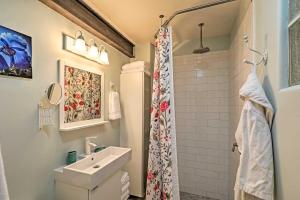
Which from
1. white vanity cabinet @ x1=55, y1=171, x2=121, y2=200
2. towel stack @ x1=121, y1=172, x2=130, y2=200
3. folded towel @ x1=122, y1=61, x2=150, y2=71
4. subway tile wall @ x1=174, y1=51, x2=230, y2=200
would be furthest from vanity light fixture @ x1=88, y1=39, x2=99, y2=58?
towel stack @ x1=121, y1=172, x2=130, y2=200

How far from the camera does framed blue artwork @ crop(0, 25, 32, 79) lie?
3.69 ft

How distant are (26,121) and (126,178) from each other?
147cm

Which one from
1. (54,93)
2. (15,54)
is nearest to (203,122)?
(54,93)

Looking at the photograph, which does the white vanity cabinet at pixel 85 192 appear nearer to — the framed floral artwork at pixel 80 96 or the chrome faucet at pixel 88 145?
the chrome faucet at pixel 88 145

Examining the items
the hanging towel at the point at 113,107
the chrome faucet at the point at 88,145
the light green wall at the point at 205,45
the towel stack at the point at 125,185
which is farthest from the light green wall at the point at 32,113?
the light green wall at the point at 205,45

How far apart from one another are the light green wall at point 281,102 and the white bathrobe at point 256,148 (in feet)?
0.13

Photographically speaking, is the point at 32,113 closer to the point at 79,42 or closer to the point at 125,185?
the point at 79,42

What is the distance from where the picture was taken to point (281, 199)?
0.83 meters

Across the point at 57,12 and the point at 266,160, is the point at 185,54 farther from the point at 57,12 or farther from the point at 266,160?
the point at 266,160

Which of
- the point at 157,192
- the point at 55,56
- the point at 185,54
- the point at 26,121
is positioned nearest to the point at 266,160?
the point at 157,192

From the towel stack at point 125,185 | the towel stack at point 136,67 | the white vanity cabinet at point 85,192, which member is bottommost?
the towel stack at point 125,185

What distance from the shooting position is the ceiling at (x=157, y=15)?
1.76 metres

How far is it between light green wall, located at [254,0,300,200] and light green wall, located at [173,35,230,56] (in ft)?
5.35

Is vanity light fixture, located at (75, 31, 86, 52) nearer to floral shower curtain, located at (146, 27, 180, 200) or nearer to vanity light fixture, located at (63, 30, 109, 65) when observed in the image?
vanity light fixture, located at (63, 30, 109, 65)
